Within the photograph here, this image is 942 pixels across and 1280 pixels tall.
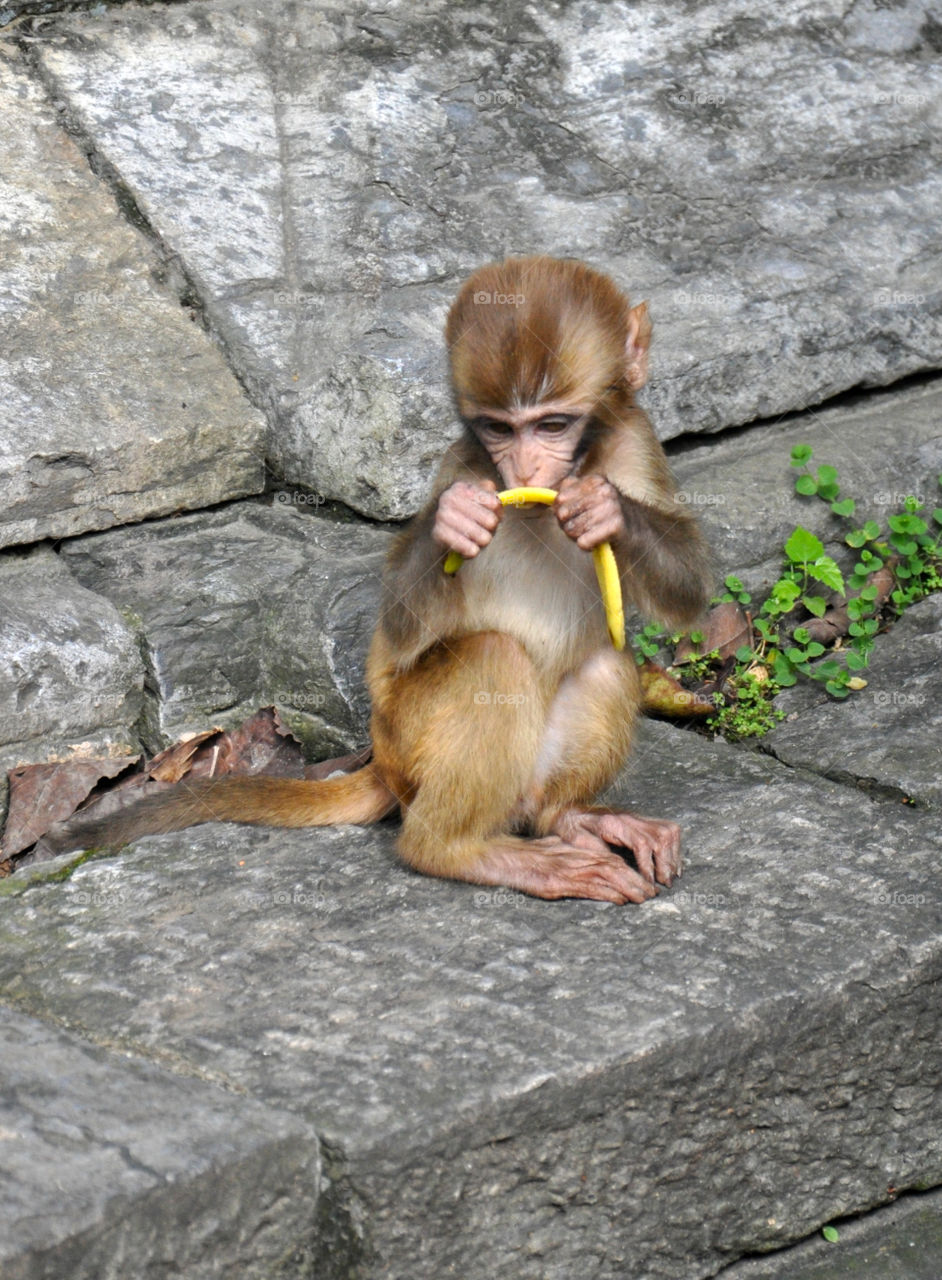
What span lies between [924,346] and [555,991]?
298cm

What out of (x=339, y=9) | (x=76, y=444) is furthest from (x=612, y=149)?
(x=76, y=444)

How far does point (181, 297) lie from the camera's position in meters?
4.39

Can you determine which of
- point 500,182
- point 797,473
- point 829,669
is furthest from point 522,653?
point 500,182

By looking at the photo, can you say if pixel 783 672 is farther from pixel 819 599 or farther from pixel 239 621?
pixel 239 621

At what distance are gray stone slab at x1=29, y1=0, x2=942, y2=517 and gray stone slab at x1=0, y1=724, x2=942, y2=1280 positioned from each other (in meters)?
1.51

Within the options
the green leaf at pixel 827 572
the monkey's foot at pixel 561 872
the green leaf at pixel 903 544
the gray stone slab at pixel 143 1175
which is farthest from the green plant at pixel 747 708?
the gray stone slab at pixel 143 1175

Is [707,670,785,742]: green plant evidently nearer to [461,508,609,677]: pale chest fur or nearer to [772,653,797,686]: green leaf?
[772,653,797,686]: green leaf

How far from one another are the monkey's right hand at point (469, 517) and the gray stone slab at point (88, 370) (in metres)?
1.33

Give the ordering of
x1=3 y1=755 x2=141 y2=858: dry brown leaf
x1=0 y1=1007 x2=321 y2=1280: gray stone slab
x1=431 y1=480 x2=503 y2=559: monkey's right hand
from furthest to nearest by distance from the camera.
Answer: x1=3 y1=755 x2=141 y2=858: dry brown leaf < x1=431 y1=480 x2=503 y2=559: monkey's right hand < x1=0 y1=1007 x2=321 y2=1280: gray stone slab

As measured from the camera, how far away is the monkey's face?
308cm

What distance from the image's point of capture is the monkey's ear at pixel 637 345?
3.27 m

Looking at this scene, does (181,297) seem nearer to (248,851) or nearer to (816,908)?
(248,851)

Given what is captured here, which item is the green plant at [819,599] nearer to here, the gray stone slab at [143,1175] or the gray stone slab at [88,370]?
the gray stone slab at [88,370]

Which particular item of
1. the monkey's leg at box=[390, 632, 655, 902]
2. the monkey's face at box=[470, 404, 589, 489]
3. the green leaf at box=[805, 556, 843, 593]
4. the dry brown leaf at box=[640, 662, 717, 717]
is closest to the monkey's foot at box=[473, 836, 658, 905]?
the monkey's leg at box=[390, 632, 655, 902]
